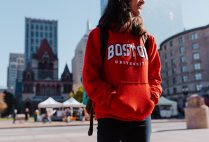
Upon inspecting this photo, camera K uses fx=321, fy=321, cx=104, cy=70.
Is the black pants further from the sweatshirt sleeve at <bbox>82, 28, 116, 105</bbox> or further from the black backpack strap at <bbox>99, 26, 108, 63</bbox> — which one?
the black backpack strap at <bbox>99, 26, 108, 63</bbox>

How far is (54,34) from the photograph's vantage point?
160625 millimetres

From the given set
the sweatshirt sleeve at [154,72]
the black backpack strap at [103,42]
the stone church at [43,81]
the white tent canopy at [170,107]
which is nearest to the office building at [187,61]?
the stone church at [43,81]

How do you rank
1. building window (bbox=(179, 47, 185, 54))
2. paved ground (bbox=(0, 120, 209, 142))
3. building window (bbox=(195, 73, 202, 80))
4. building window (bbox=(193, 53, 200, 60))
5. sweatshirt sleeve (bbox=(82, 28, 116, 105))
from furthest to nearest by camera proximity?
building window (bbox=(179, 47, 185, 54)) → building window (bbox=(193, 53, 200, 60)) → building window (bbox=(195, 73, 202, 80)) → paved ground (bbox=(0, 120, 209, 142)) → sweatshirt sleeve (bbox=(82, 28, 116, 105))

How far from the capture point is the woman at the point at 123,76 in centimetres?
254

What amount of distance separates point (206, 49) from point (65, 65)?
3819 cm

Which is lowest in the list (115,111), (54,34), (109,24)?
(115,111)

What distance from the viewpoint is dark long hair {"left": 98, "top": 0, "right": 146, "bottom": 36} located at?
9.31ft

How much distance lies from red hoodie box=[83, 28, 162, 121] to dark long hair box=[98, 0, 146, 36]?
6 centimetres

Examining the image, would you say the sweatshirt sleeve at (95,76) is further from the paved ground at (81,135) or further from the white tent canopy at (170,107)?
the white tent canopy at (170,107)

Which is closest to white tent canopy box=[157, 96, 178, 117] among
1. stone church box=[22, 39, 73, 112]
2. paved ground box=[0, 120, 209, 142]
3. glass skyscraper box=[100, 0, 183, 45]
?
paved ground box=[0, 120, 209, 142]

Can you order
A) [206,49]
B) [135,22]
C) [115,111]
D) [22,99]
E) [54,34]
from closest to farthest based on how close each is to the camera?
[115,111], [135,22], [206,49], [22,99], [54,34]

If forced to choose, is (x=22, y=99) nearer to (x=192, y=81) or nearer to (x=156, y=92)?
(x=192, y=81)

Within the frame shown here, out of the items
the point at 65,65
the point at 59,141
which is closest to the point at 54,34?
the point at 65,65

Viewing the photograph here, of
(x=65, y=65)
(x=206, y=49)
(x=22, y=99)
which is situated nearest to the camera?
(x=206, y=49)
